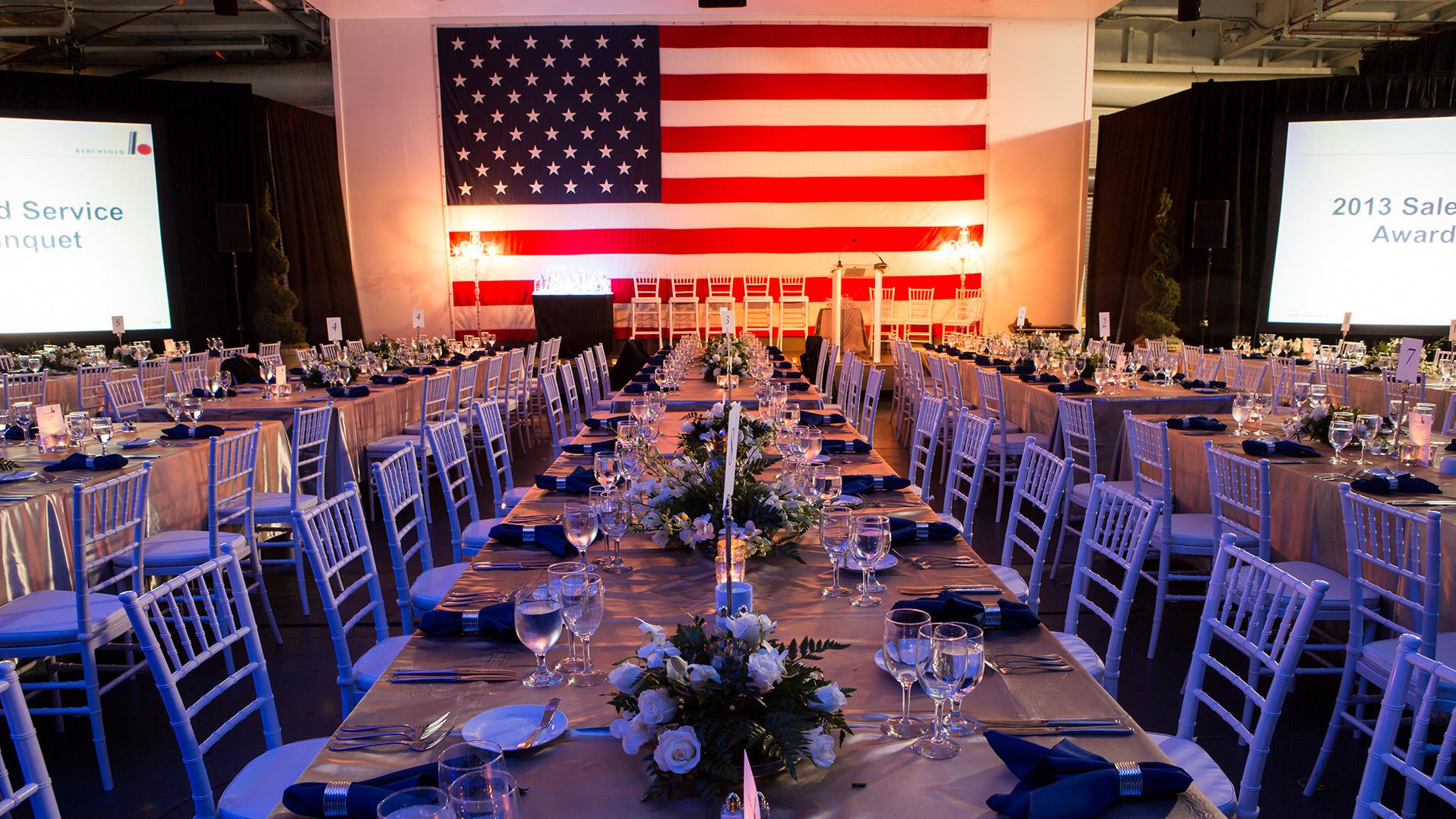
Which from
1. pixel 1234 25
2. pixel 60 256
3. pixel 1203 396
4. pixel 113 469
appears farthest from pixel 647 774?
pixel 1234 25

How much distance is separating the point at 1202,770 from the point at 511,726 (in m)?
1.35

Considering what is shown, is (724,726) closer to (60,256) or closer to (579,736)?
(579,736)

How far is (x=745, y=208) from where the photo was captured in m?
13.2

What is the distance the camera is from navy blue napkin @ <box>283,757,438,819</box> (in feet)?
3.71

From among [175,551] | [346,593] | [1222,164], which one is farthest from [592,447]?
[1222,164]

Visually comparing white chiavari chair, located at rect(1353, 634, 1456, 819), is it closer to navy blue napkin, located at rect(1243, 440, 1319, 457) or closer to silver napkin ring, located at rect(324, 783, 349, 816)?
silver napkin ring, located at rect(324, 783, 349, 816)

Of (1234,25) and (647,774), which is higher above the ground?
(1234,25)

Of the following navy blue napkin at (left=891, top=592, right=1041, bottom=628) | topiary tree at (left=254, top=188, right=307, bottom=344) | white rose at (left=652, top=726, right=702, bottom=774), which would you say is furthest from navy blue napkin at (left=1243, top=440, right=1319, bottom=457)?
topiary tree at (left=254, top=188, right=307, bottom=344)

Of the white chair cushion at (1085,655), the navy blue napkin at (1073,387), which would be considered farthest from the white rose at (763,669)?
the navy blue napkin at (1073,387)

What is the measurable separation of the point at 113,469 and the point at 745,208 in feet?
35.0

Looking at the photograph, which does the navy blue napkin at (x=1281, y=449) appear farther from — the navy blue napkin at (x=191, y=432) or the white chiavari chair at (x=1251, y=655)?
the navy blue napkin at (x=191, y=432)

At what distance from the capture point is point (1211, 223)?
1108 centimetres

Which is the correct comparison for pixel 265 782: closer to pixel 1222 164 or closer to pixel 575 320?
pixel 575 320

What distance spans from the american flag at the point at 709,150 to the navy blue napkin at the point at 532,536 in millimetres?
11079
